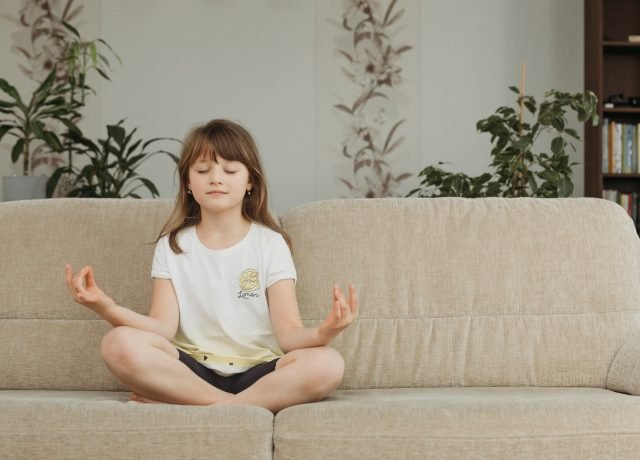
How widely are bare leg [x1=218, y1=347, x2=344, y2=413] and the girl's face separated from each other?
44 centimetres

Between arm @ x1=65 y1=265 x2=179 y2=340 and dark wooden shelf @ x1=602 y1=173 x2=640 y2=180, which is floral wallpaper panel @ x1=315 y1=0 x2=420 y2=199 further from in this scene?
arm @ x1=65 y1=265 x2=179 y2=340

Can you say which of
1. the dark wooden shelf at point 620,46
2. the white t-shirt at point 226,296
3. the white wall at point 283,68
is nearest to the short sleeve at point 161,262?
the white t-shirt at point 226,296

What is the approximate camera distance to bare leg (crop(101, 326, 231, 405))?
1750mm

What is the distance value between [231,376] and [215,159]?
51 cm

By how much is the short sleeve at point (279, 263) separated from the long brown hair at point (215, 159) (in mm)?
64

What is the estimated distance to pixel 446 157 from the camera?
14.8 ft

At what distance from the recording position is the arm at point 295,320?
1.70m

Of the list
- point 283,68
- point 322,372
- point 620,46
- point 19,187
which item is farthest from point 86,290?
point 620,46

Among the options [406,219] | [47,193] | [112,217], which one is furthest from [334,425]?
[47,193]

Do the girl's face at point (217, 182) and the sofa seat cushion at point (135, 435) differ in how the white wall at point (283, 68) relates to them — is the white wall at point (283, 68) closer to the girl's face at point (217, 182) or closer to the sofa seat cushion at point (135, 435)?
the girl's face at point (217, 182)

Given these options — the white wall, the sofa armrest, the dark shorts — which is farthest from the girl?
the white wall

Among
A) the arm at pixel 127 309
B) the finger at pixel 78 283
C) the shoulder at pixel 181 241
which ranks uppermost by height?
the shoulder at pixel 181 241

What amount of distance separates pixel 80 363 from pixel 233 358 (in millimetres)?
415

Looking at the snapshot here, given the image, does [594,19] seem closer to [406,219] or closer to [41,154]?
[406,219]
